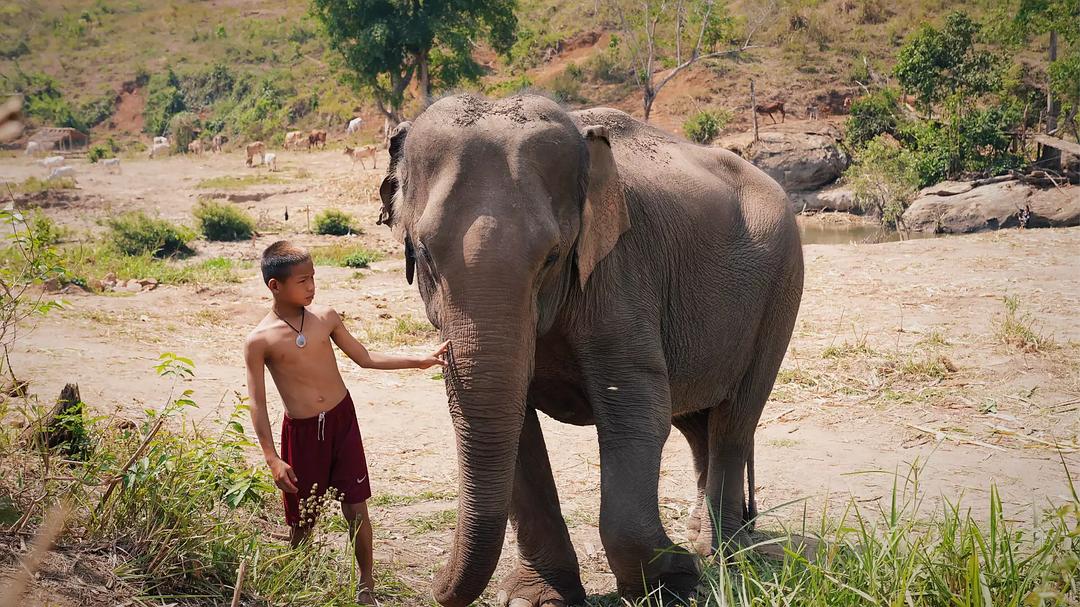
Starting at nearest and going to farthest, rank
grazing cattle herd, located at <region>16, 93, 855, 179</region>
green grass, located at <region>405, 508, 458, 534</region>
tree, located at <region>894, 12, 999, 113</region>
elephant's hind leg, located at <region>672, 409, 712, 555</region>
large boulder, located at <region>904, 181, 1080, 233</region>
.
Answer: green grass, located at <region>405, 508, 458, 534</region> < elephant's hind leg, located at <region>672, 409, 712, 555</region> < large boulder, located at <region>904, 181, 1080, 233</region> < tree, located at <region>894, 12, 999, 113</region> < grazing cattle herd, located at <region>16, 93, 855, 179</region>

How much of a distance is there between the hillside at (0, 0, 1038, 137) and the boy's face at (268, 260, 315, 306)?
28905 mm

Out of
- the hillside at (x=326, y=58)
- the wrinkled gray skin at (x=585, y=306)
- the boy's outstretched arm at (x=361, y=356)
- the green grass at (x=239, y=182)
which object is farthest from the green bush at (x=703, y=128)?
the boy's outstretched arm at (x=361, y=356)

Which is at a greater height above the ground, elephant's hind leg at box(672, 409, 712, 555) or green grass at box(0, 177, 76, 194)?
green grass at box(0, 177, 76, 194)

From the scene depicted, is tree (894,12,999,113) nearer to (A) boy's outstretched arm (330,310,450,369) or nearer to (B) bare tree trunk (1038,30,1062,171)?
(B) bare tree trunk (1038,30,1062,171)

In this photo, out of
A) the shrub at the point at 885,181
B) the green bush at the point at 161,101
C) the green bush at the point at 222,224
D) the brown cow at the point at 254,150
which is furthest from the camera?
the green bush at the point at 161,101

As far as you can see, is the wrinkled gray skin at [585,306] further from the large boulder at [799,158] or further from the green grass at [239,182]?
the large boulder at [799,158]

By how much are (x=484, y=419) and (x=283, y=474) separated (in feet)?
3.10

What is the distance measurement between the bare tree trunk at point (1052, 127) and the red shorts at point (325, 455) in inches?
865

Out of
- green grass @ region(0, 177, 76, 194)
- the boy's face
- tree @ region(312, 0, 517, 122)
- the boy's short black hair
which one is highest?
tree @ region(312, 0, 517, 122)

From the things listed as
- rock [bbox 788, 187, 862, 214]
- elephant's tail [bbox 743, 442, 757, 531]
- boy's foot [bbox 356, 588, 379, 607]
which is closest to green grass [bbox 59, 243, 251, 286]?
boy's foot [bbox 356, 588, 379, 607]

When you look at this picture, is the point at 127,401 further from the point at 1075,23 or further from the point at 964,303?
the point at 1075,23

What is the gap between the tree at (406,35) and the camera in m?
29.5

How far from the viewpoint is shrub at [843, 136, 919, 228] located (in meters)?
22.5

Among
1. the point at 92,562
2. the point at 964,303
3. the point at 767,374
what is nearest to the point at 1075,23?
the point at 964,303
